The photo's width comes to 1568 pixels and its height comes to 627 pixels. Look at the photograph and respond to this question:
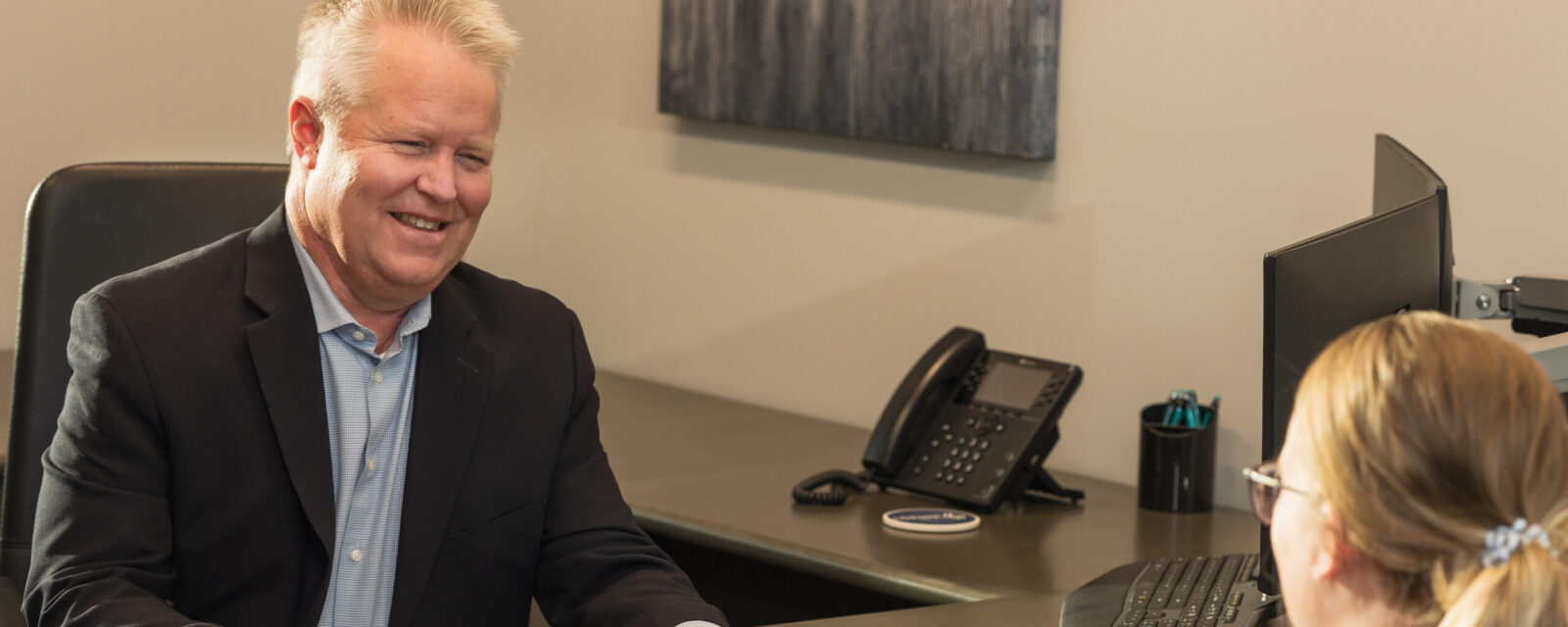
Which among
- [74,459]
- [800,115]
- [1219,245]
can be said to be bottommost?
[74,459]

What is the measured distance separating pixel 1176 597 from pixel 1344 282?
0.43 meters

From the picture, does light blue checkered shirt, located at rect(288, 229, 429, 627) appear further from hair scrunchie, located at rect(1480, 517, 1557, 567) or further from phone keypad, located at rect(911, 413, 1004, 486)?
hair scrunchie, located at rect(1480, 517, 1557, 567)

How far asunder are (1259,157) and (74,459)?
59.6 inches

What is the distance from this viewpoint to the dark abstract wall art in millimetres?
2357

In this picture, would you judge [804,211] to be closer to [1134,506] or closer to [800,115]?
[800,115]

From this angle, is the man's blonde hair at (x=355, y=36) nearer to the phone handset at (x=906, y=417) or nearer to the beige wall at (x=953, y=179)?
the phone handset at (x=906, y=417)

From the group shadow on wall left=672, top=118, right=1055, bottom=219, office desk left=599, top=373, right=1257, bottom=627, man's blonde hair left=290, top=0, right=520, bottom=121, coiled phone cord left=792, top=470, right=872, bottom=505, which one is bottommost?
office desk left=599, top=373, right=1257, bottom=627

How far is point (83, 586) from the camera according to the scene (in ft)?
4.41

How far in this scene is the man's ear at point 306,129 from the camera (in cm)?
148

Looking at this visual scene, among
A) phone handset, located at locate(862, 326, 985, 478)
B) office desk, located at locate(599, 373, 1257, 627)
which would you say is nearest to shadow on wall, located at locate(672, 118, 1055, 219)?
phone handset, located at locate(862, 326, 985, 478)

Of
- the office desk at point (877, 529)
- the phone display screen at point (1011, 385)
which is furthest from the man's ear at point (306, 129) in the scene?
the phone display screen at point (1011, 385)

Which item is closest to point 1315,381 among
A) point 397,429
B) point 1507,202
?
point 397,429

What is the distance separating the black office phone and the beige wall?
0.19 m

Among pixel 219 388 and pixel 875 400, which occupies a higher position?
pixel 219 388
